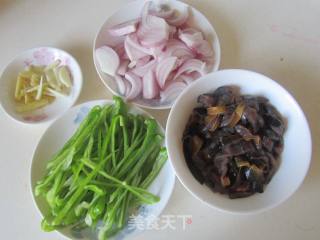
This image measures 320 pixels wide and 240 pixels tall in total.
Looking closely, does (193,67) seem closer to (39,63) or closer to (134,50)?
(134,50)

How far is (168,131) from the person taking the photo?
2.45 ft

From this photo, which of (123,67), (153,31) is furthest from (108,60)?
(153,31)

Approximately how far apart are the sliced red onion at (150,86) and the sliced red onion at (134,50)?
0.06 metres

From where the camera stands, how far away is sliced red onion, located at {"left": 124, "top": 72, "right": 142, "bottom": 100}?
0.90 m

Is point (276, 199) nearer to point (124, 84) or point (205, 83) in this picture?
point (205, 83)

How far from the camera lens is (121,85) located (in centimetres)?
91

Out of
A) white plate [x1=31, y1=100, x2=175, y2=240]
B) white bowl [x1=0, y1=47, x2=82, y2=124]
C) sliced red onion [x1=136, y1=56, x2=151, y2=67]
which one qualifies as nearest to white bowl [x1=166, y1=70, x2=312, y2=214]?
white plate [x1=31, y1=100, x2=175, y2=240]

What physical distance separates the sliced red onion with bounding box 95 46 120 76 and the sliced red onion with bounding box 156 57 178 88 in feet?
0.38

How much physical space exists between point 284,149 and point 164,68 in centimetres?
36

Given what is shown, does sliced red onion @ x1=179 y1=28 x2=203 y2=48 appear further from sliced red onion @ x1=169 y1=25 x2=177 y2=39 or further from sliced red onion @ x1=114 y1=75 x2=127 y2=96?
sliced red onion @ x1=114 y1=75 x2=127 y2=96

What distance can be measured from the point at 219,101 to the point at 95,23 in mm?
515

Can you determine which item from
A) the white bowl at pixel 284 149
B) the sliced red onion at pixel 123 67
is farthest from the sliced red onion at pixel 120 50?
the white bowl at pixel 284 149

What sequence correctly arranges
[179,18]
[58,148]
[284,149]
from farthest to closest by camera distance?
[179,18]
[58,148]
[284,149]

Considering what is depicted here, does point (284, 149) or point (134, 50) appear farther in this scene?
point (134, 50)
